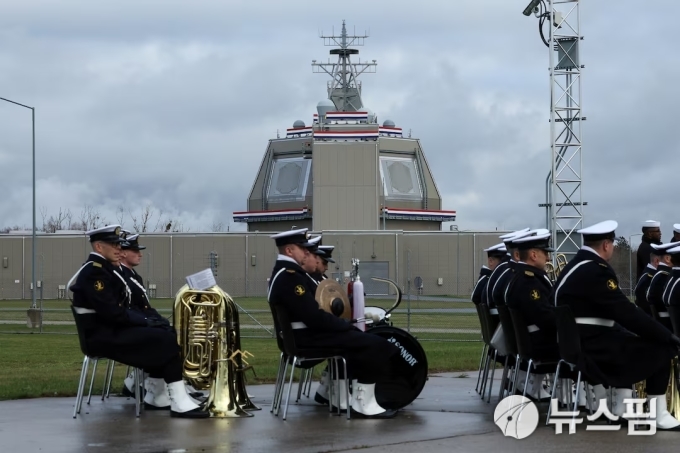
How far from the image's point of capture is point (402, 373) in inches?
474

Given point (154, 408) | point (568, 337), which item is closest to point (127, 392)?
point (154, 408)

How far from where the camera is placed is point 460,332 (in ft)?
94.8

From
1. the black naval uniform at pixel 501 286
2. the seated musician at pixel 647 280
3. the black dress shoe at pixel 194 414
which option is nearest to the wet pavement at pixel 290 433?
the black dress shoe at pixel 194 414

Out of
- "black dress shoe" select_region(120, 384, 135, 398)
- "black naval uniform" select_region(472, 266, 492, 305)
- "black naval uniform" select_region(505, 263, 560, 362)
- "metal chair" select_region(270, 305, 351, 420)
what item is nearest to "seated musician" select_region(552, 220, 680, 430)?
"black naval uniform" select_region(505, 263, 560, 362)

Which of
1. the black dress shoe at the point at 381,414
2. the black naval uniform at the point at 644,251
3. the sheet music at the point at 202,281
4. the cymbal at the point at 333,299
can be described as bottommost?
the black dress shoe at the point at 381,414

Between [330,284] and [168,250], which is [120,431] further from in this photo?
[168,250]

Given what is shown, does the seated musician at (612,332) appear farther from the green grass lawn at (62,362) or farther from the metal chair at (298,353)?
the green grass lawn at (62,362)

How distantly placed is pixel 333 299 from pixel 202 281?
1340 mm

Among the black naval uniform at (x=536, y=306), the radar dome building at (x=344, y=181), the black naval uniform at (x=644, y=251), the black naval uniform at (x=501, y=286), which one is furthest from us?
the radar dome building at (x=344, y=181)

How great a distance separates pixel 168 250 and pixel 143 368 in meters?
52.0

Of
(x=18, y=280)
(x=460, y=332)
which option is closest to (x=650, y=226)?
(x=460, y=332)

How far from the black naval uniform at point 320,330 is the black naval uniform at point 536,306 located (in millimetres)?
1345

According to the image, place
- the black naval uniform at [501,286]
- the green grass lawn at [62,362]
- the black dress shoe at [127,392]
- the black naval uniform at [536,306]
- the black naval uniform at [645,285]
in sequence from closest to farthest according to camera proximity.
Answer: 1. the black naval uniform at [536,306]
2. the black naval uniform at [501,286]
3. the black dress shoe at [127,392]
4. the black naval uniform at [645,285]
5. the green grass lawn at [62,362]

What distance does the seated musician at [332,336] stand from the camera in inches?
458
